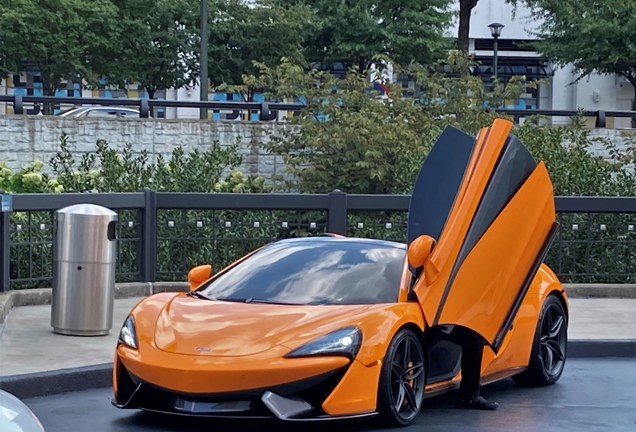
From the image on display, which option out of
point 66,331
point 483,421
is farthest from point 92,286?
point 483,421

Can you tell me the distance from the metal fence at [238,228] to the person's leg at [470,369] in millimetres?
5353

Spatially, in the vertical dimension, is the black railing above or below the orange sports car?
above

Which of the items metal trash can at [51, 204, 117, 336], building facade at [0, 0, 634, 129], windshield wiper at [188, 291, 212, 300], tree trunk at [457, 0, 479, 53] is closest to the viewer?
windshield wiper at [188, 291, 212, 300]

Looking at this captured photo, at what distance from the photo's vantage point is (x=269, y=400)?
616 centimetres

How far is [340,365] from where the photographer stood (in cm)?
626

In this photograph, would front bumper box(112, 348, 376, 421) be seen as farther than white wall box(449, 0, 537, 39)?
A: No

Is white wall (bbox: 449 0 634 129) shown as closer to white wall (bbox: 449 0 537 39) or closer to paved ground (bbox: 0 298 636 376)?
white wall (bbox: 449 0 537 39)

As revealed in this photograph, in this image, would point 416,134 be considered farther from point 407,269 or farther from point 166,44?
point 166,44

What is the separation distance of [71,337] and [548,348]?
4.03 meters

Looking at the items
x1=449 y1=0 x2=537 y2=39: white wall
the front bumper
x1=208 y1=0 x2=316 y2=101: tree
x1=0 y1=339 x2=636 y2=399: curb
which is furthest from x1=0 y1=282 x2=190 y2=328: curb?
x1=449 y1=0 x2=537 y2=39: white wall

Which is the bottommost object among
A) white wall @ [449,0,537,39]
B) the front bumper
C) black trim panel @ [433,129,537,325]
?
the front bumper

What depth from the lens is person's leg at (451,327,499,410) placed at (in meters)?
7.25

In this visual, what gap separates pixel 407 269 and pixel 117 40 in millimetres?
26723

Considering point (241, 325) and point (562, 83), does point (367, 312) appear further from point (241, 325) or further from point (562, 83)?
point (562, 83)
